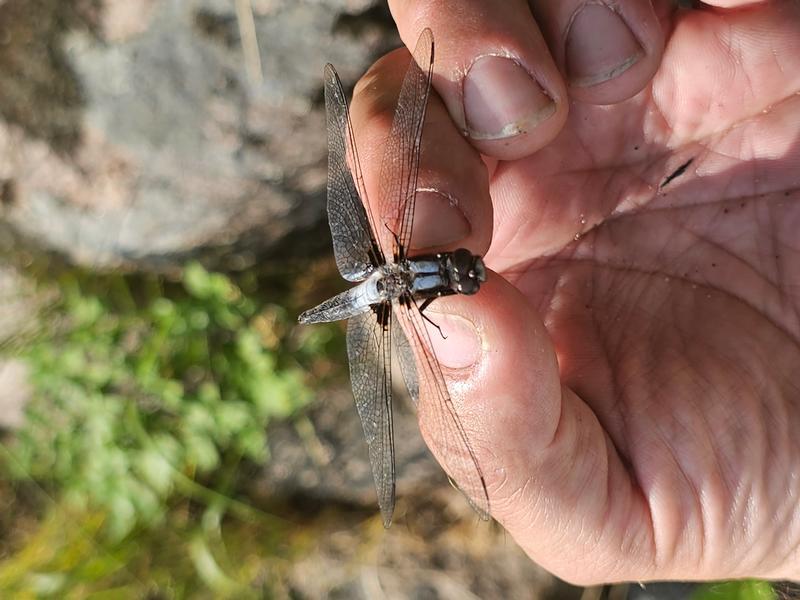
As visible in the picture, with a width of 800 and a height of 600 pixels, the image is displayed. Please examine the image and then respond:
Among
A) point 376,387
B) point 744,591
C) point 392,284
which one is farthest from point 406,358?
point 744,591

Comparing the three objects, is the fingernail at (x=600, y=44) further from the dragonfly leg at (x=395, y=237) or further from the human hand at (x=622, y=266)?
the dragonfly leg at (x=395, y=237)

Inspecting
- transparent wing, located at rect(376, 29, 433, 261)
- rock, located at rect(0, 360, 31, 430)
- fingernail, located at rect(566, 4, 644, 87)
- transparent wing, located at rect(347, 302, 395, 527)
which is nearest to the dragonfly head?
transparent wing, located at rect(376, 29, 433, 261)

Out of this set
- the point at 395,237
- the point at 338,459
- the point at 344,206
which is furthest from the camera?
the point at 338,459

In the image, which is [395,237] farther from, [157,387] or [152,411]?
[152,411]

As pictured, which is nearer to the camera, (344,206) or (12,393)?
(344,206)

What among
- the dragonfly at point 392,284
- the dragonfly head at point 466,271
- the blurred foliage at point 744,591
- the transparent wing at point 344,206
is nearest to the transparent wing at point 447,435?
the dragonfly at point 392,284

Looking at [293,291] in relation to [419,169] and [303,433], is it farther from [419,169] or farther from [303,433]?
[419,169]

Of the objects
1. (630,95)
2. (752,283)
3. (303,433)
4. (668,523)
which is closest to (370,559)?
(303,433)

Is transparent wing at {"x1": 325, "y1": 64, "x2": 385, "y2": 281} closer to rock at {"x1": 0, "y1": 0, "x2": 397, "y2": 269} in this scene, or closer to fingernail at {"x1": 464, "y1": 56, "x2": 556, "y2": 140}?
fingernail at {"x1": 464, "y1": 56, "x2": 556, "y2": 140}
